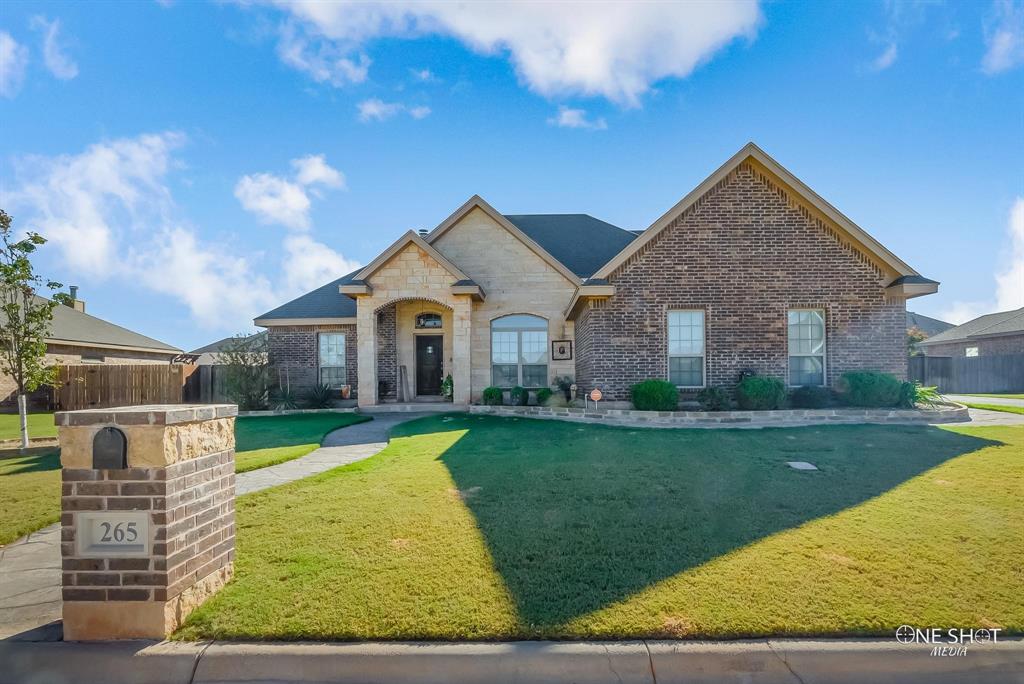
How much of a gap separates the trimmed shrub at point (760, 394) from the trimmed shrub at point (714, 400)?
1.17ft

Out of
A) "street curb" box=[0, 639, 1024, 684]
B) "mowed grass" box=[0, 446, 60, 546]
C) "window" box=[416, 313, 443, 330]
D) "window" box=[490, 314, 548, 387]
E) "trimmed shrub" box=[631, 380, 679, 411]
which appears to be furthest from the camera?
"window" box=[416, 313, 443, 330]

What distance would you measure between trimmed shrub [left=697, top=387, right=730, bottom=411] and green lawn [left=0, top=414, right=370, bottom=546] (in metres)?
8.70

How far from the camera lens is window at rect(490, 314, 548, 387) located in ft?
51.6

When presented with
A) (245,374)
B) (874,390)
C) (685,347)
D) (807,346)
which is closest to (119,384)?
(245,374)

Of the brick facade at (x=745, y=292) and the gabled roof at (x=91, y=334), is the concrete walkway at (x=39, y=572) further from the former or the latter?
the gabled roof at (x=91, y=334)

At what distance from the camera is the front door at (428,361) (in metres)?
16.7

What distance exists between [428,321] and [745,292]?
33.3 ft

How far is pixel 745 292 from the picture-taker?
11.8m

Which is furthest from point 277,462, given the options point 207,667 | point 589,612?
point 589,612

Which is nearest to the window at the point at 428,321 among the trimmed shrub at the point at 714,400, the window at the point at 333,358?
the window at the point at 333,358

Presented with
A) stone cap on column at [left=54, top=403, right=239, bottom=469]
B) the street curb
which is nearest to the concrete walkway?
the street curb

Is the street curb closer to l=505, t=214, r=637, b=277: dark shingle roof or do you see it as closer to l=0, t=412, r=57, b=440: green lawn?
l=0, t=412, r=57, b=440: green lawn

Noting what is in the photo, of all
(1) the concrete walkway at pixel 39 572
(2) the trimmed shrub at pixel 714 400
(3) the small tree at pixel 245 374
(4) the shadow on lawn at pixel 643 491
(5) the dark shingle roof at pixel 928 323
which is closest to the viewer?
(1) the concrete walkway at pixel 39 572

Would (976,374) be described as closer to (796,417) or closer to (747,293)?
(747,293)
